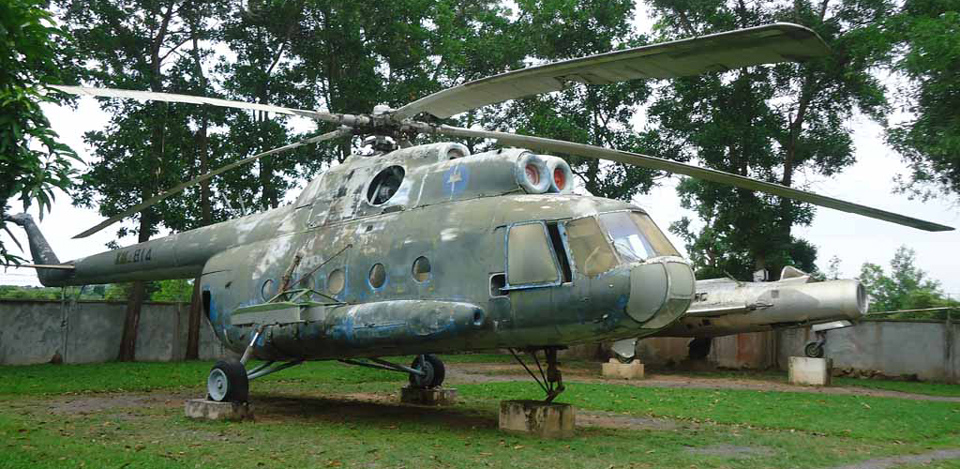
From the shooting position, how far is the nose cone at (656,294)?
8445mm

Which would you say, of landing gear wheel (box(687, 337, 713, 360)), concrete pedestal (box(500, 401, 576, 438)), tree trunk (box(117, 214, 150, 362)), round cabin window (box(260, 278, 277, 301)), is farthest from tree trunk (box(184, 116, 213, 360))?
concrete pedestal (box(500, 401, 576, 438))

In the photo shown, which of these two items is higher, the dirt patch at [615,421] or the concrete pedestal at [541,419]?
the concrete pedestal at [541,419]

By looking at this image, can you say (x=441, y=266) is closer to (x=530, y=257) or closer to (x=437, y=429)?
(x=530, y=257)

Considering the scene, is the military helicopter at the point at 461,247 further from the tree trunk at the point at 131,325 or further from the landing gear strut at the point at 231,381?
the tree trunk at the point at 131,325

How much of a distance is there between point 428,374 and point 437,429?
3.25 meters

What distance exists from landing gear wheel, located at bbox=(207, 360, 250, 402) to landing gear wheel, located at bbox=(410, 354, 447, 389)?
11.1 feet

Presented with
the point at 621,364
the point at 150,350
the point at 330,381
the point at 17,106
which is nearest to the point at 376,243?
the point at 17,106

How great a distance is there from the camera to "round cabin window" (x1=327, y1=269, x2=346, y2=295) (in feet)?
35.4

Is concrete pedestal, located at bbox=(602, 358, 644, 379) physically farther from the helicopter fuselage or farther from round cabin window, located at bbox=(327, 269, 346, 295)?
round cabin window, located at bbox=(327, 269, 346, 295)

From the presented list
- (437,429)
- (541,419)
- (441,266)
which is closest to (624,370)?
(437,429)

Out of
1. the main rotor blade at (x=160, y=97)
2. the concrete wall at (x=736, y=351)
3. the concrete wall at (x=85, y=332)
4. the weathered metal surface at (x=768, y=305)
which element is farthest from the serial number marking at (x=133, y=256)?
the concrete wall at (x=736, y=351)

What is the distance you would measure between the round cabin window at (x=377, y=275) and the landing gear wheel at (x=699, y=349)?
52.4 ft

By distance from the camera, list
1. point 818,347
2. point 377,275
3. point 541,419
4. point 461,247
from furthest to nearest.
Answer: point 818,347
point 377,275
point 541,419
point 461,247

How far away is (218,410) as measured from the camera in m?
10.7
